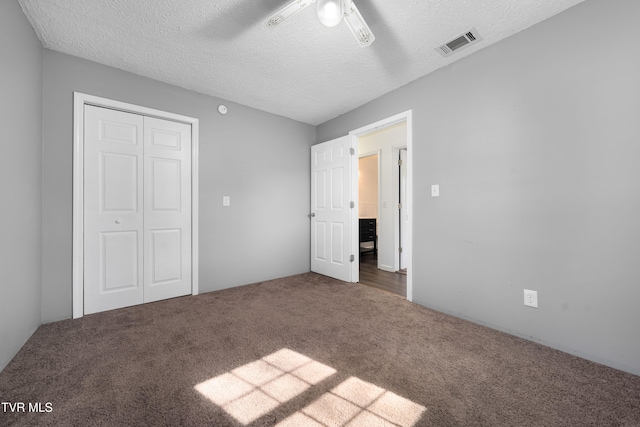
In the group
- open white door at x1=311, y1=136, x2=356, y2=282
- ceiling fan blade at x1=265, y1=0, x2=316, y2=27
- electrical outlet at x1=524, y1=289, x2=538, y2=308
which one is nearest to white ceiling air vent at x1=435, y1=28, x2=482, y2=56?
ceiling fan blade at x1=265, y1=0, x2=316, y2=27

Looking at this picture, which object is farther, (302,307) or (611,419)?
(302,307)

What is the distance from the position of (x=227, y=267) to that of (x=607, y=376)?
11.1 ft

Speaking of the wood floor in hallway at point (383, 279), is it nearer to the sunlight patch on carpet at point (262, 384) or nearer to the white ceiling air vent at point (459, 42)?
the sunlight patch on carpet at point (262, 384)

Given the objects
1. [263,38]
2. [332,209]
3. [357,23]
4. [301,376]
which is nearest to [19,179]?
[263,38]

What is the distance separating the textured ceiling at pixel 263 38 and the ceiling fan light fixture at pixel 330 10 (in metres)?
0.34

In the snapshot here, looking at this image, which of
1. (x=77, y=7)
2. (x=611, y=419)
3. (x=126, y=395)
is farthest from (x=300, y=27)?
(x=611, y=419)

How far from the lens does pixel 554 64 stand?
6.01 ft

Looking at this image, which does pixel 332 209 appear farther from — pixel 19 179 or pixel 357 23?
pixel 19 179

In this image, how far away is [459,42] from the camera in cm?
212

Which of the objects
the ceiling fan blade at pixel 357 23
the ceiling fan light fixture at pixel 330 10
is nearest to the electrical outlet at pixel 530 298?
the ceiling fan blade at pixel 357 23

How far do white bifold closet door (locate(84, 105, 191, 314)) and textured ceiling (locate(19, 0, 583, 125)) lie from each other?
0.61 meters

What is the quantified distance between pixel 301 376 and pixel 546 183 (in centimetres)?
216

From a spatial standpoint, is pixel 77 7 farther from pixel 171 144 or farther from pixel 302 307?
pixel 302 307

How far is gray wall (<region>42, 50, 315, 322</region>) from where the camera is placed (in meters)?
2.24
